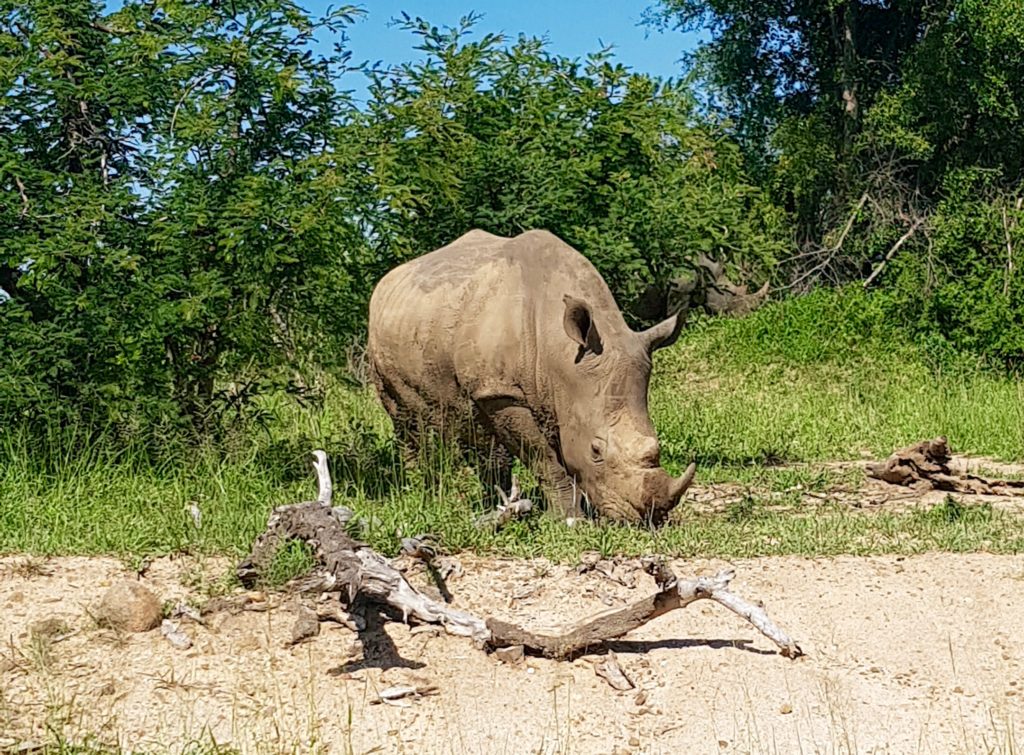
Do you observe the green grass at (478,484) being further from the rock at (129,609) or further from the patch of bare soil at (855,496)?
the rock at (129,609)

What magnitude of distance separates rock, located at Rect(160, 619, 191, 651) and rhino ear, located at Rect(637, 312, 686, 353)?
347cm

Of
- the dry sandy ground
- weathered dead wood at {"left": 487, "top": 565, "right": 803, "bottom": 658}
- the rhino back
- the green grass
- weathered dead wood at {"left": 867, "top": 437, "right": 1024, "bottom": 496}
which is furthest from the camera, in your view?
weathered dead wood at {"left": 867, "top": 437, "right": 1024, "bottom": 496}

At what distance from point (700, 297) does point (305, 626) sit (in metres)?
9.67

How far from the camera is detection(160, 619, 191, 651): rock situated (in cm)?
571

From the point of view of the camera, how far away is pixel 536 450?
27.2ft

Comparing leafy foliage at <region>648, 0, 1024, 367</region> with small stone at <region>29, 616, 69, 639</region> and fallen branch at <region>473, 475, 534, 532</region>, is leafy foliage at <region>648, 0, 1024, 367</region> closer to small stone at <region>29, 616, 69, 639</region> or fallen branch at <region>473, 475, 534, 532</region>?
fallen branch at <region>473, 475, 534, 532</region>

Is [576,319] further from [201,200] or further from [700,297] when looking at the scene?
[700,297]

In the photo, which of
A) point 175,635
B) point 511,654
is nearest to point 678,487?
point 511,654

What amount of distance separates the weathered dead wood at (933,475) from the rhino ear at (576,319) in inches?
123

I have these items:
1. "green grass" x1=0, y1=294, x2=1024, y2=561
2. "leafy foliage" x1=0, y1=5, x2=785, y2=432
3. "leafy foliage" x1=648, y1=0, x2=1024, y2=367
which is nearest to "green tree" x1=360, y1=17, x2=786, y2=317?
"leafy foliage" x1=0, y1=5, x2=785, y2=432

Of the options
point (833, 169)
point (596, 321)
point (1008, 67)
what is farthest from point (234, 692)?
point (833, 169)

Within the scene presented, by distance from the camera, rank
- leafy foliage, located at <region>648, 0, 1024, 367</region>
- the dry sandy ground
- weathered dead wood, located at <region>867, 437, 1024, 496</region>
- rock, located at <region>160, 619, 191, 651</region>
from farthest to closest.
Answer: leafy foliage, located at <region>648, 0, 1024, 367</region> → weathered dead wood, located at <region>867, 437, 1024, 496</region> → rock, located at <region>160, 619, 191, 651</region> → the dry sandy ground

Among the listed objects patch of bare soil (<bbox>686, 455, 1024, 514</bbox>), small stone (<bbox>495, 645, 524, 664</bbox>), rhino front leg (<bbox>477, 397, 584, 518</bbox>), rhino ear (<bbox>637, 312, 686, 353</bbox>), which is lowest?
patch of bare soil (<bbox>686, 455, 1024, 514</bbox>)

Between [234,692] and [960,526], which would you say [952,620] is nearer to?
[960,526]
